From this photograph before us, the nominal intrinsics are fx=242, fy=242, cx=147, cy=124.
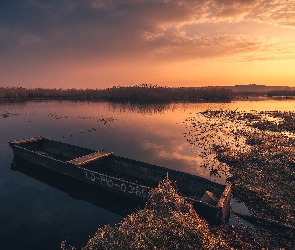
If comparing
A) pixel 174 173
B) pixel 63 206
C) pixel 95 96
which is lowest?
pixel 63 206

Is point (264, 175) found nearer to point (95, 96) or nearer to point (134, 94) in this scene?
point (134, 94)

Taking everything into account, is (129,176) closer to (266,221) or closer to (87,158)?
(87,158)

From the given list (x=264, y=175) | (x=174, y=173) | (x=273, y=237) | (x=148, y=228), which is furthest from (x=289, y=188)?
(x=148, y=228)

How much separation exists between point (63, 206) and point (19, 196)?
11.7ft

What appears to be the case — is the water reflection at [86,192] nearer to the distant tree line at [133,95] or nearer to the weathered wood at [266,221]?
the weathered wood at [266,221]

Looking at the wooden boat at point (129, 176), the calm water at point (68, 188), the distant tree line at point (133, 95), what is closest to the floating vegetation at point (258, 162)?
the calm water at point (68, 188)

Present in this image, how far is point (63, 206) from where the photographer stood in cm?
1476

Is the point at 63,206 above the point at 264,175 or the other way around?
the other way around

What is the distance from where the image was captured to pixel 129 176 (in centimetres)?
1728

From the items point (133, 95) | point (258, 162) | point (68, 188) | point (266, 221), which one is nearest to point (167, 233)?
point (266, 221)

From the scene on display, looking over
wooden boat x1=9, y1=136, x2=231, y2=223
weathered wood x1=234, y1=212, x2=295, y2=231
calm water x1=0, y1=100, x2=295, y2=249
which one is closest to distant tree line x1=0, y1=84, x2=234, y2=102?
calm water x1=0, y1=100, x2=295, y2=249

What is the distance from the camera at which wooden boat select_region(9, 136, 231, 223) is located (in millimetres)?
11630

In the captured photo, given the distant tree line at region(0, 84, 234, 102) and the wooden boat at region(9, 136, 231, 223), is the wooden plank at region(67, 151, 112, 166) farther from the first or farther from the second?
the distant tree line at region(0, 84, 234, 102)

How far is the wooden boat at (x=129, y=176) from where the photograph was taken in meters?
11.6
